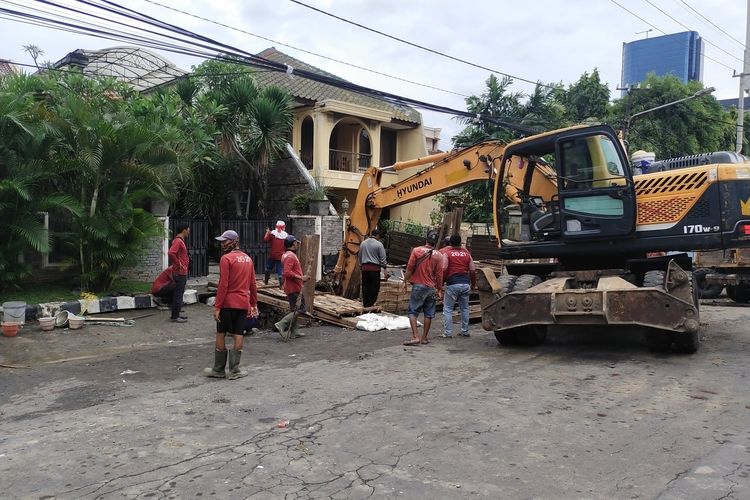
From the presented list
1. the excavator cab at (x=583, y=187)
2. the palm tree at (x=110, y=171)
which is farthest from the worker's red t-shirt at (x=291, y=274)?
the palm tree at (x=110, y=171)

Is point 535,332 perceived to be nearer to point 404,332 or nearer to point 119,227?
point 404,332

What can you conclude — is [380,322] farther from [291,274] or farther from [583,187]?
[583,187]

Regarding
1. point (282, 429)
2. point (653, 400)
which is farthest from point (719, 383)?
point (282, 429)

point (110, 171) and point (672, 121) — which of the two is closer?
point (110, 171)

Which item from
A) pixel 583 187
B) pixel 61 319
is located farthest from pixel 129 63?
pixel 583 187

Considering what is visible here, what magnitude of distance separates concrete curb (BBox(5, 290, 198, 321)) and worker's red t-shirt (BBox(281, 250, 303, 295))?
13.0 feet

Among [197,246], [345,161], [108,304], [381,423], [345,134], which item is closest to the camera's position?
[381,423]

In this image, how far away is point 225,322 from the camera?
732 cm

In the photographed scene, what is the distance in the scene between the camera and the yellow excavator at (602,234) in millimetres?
8070

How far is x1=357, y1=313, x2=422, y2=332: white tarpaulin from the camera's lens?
10906mm

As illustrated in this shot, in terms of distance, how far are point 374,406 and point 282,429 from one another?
1.04 metres

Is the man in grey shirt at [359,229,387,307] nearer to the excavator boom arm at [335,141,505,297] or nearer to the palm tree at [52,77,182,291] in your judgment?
the excavator boom arm at [335,141,505,297]

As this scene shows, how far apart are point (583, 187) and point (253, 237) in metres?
10.5

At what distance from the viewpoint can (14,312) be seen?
33.4 feet
